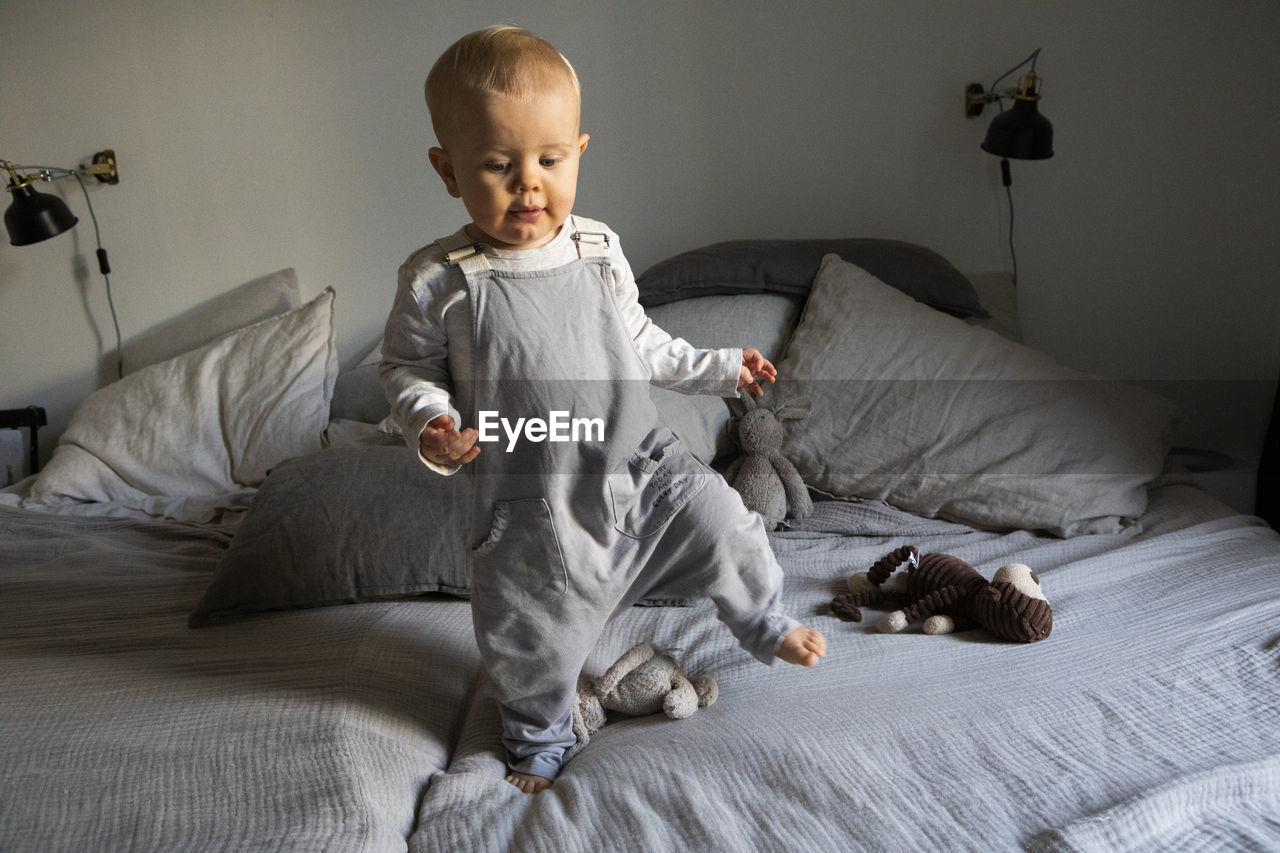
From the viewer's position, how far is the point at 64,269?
8.18ft

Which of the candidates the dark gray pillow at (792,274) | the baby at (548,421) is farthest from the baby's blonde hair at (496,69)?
the dark gray pillow at (792,274)

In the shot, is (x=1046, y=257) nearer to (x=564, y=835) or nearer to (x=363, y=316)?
(x=363, y=316)

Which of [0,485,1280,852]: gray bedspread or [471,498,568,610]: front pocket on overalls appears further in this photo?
[471,498,568,610]: front pocket on overalls

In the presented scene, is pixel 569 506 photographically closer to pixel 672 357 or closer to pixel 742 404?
pixel 672 357

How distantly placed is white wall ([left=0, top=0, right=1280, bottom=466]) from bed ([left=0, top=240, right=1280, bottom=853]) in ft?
1.06

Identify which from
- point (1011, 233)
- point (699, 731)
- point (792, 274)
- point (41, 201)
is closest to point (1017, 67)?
point (1011, 233)

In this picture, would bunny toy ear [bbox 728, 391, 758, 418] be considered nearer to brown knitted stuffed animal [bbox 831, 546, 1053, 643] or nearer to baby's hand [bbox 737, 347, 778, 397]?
brown knitted stuffed animal [bbox 831, 546, 1053, 643]

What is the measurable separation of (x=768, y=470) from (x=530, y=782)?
85 centimetres

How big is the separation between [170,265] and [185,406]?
0.57m

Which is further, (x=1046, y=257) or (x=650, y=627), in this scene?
(x=1046, y=257)

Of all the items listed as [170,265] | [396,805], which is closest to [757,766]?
[396,805]

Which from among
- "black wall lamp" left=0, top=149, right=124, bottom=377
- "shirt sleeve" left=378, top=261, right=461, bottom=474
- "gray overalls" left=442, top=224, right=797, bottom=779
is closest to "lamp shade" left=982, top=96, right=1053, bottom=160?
"gray overalls" left=442, top=224, right=797, bottom=779

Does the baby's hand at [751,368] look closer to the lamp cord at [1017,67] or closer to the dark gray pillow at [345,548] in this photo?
the dark gray pillow at [345,548]

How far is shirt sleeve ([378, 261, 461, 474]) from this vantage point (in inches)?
39.9
